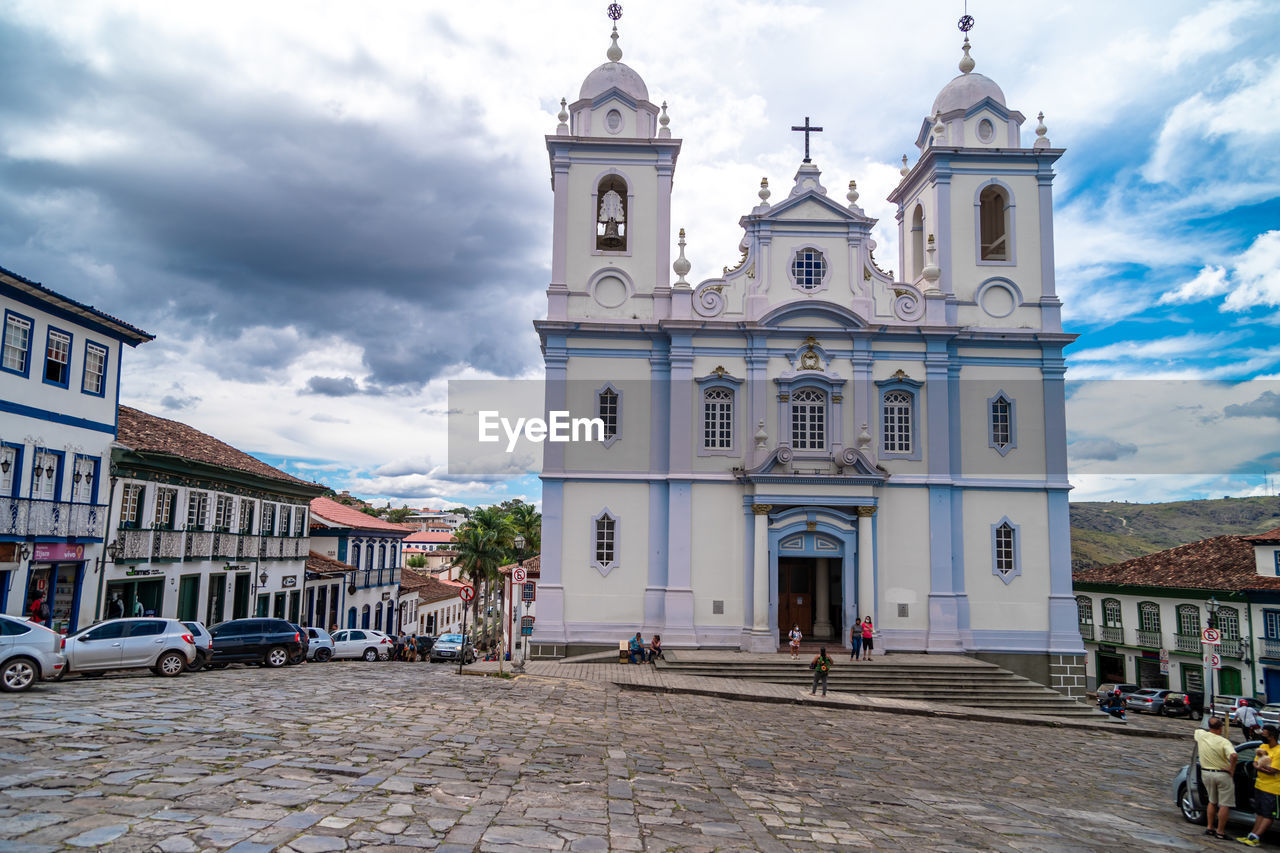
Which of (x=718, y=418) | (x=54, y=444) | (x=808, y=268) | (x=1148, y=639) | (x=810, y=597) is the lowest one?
(x=1148, y=639)

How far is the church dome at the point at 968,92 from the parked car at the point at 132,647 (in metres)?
27.5

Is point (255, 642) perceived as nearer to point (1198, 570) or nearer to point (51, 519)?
point (51, 519)

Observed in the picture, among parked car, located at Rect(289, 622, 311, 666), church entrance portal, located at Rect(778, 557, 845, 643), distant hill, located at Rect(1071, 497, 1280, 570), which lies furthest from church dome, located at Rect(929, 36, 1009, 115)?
distant hill, located at Rect(1071, 497, 1280, 570)

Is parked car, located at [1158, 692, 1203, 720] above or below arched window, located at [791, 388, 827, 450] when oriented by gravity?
below

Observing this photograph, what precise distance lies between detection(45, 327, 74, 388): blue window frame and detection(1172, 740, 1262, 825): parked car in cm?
2524

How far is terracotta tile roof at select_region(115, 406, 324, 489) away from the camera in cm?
2484

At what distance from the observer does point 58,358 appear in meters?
21.6

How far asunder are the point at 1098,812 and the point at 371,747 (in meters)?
9.70

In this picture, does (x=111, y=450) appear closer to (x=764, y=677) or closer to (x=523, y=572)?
(x=523, y=572)

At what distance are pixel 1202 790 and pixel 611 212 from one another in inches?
868

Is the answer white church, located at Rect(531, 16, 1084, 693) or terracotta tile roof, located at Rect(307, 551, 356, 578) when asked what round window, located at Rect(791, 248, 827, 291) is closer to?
white church, located at Rect(531, 16, 1084, 693)

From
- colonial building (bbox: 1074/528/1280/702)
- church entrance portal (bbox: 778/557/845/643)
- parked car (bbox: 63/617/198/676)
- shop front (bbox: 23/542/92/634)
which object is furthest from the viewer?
colonial building (bbox: 1074/528/1280/702)

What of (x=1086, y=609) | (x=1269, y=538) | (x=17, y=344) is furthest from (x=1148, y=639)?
(x=17, y=344)

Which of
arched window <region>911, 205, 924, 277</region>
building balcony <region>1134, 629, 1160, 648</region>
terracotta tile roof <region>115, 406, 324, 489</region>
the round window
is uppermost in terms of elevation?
arched window <region>911, 205, 924, 277</region>
